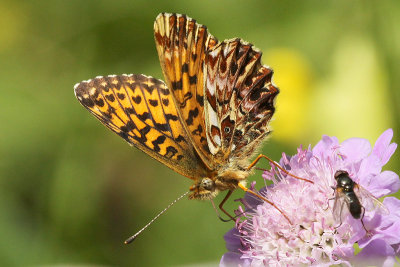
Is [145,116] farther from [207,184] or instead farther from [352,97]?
[352,97]

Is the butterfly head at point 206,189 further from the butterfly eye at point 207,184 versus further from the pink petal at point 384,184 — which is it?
the pink petal at point 384,184

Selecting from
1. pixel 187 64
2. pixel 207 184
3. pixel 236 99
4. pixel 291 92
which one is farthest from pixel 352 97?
pixel 207 184

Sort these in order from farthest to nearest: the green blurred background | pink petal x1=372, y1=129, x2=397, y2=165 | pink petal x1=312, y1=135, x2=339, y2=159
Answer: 1. the green blurred background
2. pink petal x1=312, y1=135, x2=339, y2=159
3. pink petal x1=372, y1=129, x2=397, y2=165

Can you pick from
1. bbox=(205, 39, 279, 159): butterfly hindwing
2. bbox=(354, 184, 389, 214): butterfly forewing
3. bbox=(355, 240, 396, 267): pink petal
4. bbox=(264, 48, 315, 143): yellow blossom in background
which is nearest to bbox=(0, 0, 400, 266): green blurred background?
bbox=(264, 48, 315, 143): yellow blossom in background

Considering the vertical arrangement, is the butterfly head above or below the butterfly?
below

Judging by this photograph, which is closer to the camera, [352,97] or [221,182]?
[221,182]

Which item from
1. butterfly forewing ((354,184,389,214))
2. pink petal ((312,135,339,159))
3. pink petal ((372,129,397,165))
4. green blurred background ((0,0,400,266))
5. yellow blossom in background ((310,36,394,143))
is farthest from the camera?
green blurred background ((0,0,400,266))

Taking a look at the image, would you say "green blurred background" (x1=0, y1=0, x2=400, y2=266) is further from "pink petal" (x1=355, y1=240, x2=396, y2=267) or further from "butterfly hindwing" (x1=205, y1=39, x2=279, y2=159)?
"pink petal" (x1=355, y1=240, x2=396, y2=267)
